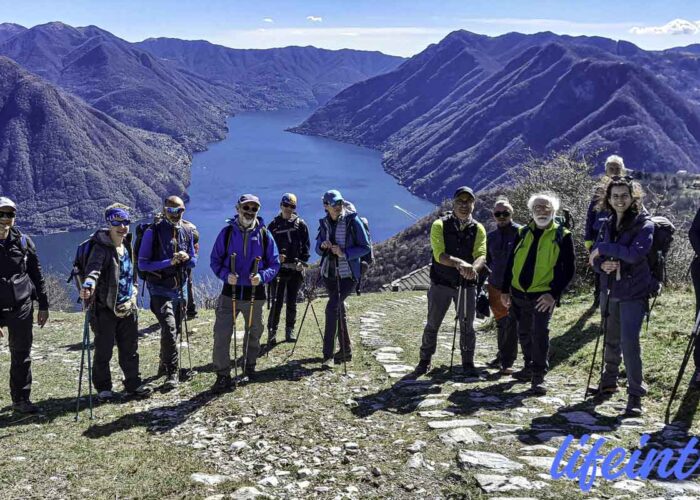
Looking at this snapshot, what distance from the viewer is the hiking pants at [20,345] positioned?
653 centimetres

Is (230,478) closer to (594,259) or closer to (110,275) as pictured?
(110,275)

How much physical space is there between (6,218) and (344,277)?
4414mm

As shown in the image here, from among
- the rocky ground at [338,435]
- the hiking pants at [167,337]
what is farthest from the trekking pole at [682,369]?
the hiking pants at [167,337]

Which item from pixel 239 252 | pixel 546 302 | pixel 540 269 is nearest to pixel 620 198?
pixel 540 269

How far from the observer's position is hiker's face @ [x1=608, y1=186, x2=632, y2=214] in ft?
19.1

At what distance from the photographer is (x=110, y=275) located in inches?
266

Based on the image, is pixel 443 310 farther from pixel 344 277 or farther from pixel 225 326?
pixel 225 326

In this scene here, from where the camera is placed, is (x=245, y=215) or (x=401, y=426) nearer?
(x=401, y=426)

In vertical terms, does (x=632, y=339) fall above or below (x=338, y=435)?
above

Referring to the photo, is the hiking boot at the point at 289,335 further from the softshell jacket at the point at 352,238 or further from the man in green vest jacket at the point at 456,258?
the man in green vest jacket at the point at 456,258

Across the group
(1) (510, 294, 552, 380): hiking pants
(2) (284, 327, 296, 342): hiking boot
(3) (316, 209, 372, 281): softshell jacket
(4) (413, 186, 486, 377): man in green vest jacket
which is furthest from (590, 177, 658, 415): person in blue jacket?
(2) (284, 327, 296, 342): hiking boot

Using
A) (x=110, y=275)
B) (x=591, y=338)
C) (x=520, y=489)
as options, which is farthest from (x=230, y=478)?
(x=591, y=338)

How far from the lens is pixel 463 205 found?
717 centimetres

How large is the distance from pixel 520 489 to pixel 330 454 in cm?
176
